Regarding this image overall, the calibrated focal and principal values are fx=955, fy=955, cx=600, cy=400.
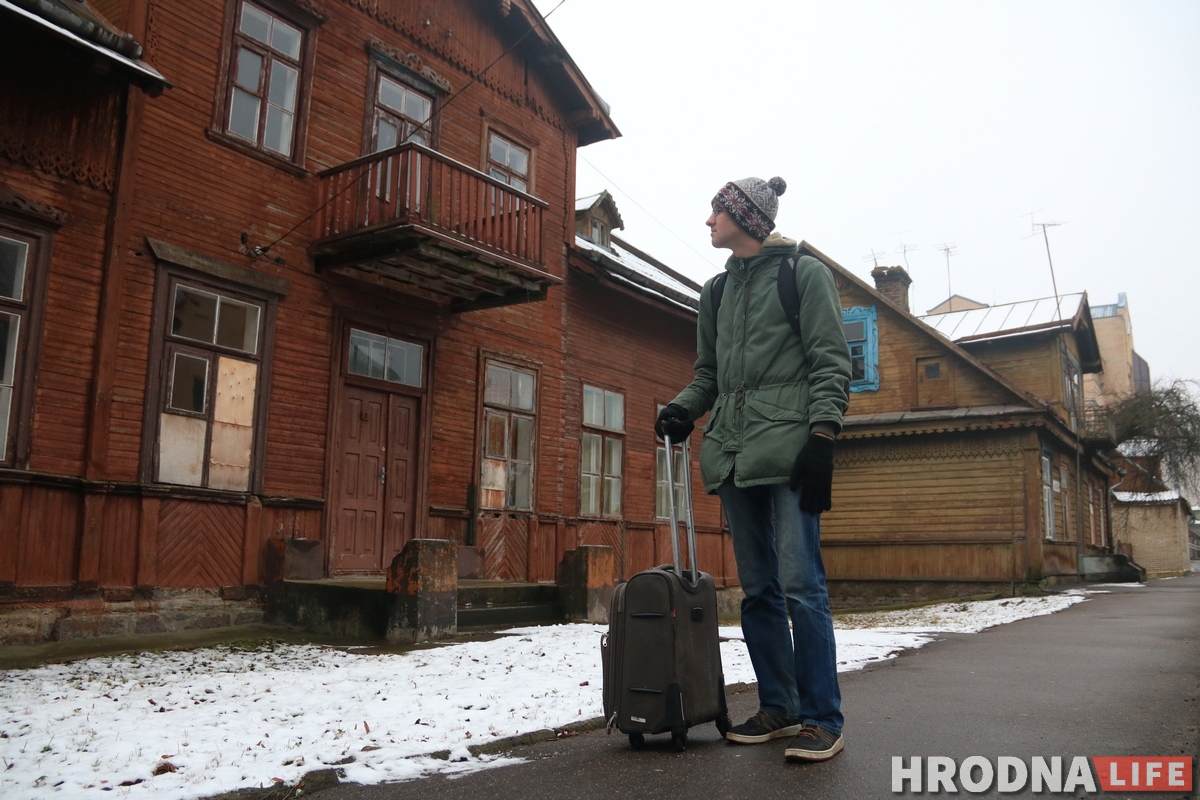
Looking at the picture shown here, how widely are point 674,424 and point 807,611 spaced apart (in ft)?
3.06

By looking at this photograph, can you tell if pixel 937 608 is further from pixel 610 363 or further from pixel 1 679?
pixel 1 679

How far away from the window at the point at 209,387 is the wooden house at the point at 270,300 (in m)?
0.02

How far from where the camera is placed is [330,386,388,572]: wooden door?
10.1m

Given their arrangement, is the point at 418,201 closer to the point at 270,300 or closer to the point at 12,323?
the point at 270,300

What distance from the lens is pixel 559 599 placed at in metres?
10.3

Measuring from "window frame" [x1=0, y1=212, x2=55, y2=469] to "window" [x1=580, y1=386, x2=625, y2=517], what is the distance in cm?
730

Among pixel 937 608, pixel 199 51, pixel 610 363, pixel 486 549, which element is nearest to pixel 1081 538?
pixel 937 608

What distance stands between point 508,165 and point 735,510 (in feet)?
32.1

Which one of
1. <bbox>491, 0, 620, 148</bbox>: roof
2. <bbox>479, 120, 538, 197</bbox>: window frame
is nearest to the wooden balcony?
<bbox>479, 120, 538, 197</bbox>: window frame

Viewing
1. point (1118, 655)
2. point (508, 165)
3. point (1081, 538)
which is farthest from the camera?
point (1081, 538)

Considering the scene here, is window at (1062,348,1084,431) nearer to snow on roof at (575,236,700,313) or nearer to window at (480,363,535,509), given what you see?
snow on roof at (575,236,700,313)

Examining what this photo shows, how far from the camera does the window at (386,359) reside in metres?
10.4

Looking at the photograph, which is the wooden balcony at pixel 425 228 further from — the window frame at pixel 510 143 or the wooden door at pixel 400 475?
the window frame at pixel 510 143

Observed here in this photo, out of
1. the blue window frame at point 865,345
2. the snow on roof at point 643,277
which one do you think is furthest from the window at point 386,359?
the blue window frame at point 865,345
